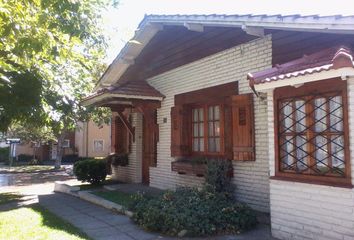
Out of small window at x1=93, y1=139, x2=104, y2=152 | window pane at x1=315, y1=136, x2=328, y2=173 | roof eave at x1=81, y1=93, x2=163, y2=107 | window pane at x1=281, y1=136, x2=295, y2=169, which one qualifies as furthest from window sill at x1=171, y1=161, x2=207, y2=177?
small window at x1=93, y1=139, x2=104, y2=152

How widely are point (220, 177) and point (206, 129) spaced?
179cm

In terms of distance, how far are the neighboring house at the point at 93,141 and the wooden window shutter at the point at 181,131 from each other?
31.4m

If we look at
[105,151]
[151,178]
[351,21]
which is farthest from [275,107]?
[105,151]

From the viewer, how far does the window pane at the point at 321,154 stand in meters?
6.11

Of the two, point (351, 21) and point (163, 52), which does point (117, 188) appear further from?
point (351, 21)

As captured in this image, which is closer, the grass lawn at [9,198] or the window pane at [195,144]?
the window pane at [195,144]

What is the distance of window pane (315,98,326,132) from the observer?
619cm

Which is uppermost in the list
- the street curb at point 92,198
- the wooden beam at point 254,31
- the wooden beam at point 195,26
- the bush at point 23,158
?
the wooden beam at point 195,26

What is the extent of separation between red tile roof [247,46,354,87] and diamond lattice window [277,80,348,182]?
0.49 m

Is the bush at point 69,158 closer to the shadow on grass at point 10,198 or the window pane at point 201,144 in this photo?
the shadow on grass at point 10,198

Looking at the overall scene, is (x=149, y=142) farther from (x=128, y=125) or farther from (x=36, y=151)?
(x=36, y=151)

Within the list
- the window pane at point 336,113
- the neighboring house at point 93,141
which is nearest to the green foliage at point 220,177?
the window pane at point 336,113

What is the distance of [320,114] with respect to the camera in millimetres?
6262

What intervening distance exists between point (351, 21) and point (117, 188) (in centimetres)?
960
